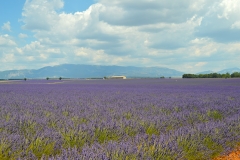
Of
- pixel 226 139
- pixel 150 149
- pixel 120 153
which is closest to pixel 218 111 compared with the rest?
pixel 226 139

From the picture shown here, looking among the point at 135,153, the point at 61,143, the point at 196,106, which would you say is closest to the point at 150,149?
the point at 135,153

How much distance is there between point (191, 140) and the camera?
3523mm

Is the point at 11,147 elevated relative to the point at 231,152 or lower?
elevated

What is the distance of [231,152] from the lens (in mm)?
3957

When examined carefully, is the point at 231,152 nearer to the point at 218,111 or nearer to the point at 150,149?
the point at 150,149

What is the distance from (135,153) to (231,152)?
2.20 meters

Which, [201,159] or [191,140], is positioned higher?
[191,140]

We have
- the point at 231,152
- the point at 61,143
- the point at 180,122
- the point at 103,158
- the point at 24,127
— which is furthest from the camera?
the point at 180,122

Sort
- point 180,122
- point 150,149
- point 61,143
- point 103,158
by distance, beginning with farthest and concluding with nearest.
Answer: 1. point 180,122
2. point 61,143
3. point 150,149
4. point 103,158

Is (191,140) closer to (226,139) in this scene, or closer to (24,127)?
(226,139)

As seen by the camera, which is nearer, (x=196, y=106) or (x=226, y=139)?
(x=226, y=139)

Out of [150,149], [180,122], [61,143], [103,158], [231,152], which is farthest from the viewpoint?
[180,122]

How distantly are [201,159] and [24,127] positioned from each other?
318 centimetres

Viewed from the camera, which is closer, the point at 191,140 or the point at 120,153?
the point at 120,153
